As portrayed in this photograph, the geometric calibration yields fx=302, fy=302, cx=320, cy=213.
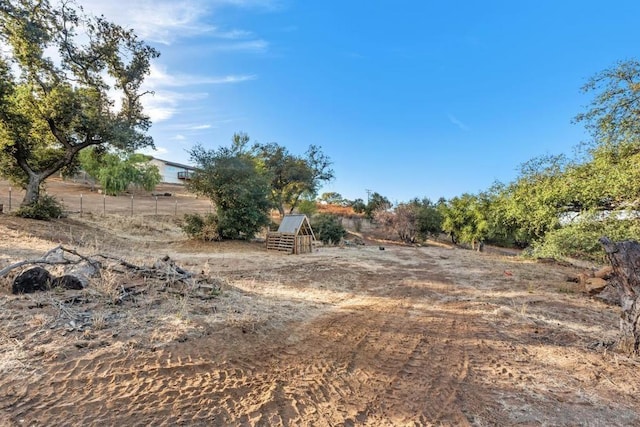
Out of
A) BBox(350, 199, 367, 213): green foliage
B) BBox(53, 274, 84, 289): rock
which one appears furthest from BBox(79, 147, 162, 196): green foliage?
BBox(53, 274, 84, 289): rock

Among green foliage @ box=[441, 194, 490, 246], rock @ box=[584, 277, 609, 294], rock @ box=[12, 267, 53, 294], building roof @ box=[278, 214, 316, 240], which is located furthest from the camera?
green foliage @ box=[441, 194, 490, 246]

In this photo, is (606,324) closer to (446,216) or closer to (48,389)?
(48,389)

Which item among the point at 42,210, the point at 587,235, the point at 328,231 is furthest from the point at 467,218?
the point at 42,210

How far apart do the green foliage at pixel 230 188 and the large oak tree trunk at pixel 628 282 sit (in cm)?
1495

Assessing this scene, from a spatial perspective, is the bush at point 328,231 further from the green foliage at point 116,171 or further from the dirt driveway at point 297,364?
the green foliage at point 116,171

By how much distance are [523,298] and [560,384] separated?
4486 mm

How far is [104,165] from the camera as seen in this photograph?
3384cm

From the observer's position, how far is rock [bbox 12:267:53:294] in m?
4.33

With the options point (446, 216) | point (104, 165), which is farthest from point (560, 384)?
point (104, 165)

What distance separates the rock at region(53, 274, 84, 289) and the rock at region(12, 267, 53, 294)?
83 mm

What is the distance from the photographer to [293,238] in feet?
52.4

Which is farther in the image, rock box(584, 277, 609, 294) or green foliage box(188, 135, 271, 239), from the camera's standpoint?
green foliage box(188, 135, 271, 239)

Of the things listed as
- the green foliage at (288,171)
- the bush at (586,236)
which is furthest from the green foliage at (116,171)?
the bush at (586,236)

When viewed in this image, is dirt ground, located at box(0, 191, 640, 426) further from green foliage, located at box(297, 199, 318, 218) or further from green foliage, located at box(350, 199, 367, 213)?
green foliage, located at box(350, 199, 367, 213)
